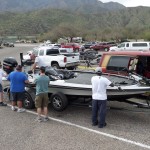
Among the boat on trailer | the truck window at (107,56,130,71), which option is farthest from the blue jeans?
the truck window at (107,56,130,71)

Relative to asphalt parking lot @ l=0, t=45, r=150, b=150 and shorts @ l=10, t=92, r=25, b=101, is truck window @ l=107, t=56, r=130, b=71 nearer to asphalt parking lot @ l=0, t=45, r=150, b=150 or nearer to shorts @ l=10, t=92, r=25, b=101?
asphalt parking lot @ l=0, t=45, r=150, b=150

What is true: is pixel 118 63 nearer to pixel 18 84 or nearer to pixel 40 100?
pixel 40 100

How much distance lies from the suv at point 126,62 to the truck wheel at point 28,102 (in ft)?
9.32

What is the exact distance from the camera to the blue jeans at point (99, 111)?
754 centimetres

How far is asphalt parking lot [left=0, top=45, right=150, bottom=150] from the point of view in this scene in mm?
6426

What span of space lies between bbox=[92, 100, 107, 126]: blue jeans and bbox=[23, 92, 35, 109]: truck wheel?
2.58 meters

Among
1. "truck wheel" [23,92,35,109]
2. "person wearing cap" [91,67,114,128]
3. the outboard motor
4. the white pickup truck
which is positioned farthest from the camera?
the white pickup truck

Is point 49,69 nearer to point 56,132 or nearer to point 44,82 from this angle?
point 44,82

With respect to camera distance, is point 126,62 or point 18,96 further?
point 126,62

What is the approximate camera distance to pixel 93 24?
185 meters

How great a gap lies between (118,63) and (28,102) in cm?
331

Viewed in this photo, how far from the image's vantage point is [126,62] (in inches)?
397

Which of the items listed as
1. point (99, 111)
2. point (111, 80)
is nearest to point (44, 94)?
point (99, 111)

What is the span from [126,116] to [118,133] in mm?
1561
